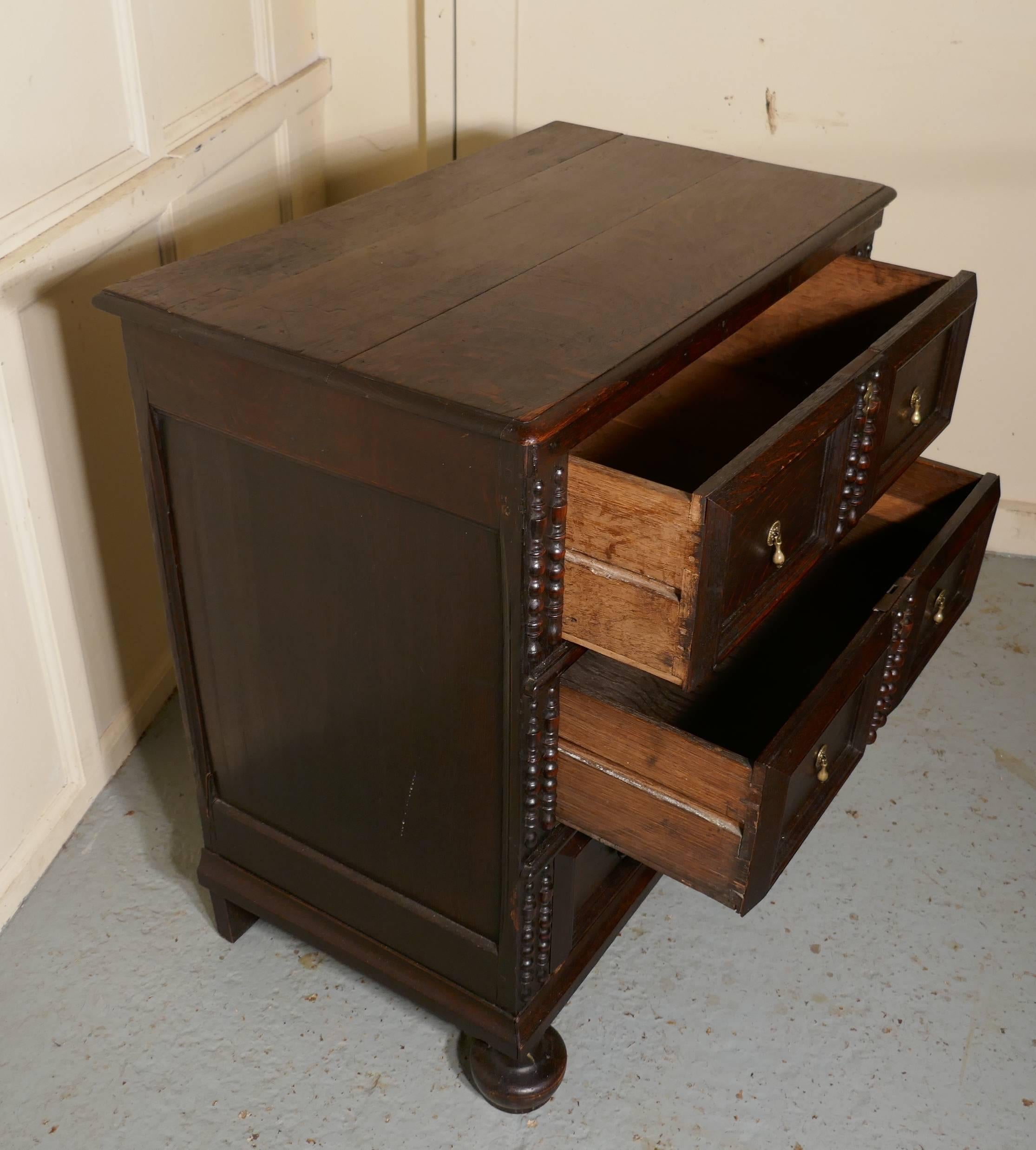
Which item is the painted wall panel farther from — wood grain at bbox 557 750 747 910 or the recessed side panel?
wood grain at bbox 557 750 747 910

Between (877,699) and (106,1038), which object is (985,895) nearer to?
(877,699)

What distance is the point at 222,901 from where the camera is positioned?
63.4 inches

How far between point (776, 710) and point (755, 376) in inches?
18.5

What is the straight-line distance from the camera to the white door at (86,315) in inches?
57.2

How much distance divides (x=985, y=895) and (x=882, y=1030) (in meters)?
0.30

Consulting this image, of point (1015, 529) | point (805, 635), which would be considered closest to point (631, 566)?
point (805, 635)

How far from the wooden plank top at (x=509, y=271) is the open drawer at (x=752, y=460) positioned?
0.38 feet

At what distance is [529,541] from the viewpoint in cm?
107

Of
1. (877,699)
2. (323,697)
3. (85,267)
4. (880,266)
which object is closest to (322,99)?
(85,267)

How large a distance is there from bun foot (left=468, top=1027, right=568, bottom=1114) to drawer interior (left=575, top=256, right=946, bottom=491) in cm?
72

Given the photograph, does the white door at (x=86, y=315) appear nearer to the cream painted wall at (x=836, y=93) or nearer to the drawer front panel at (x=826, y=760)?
the cream painted wall at (x=836, y=93)

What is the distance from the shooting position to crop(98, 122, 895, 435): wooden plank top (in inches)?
43.8

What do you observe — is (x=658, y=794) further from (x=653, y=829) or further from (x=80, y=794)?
(x=80, y=794)

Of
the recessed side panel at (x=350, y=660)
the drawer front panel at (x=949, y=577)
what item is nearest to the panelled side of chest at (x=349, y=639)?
the recessed side panel at (x=350, y=660)
